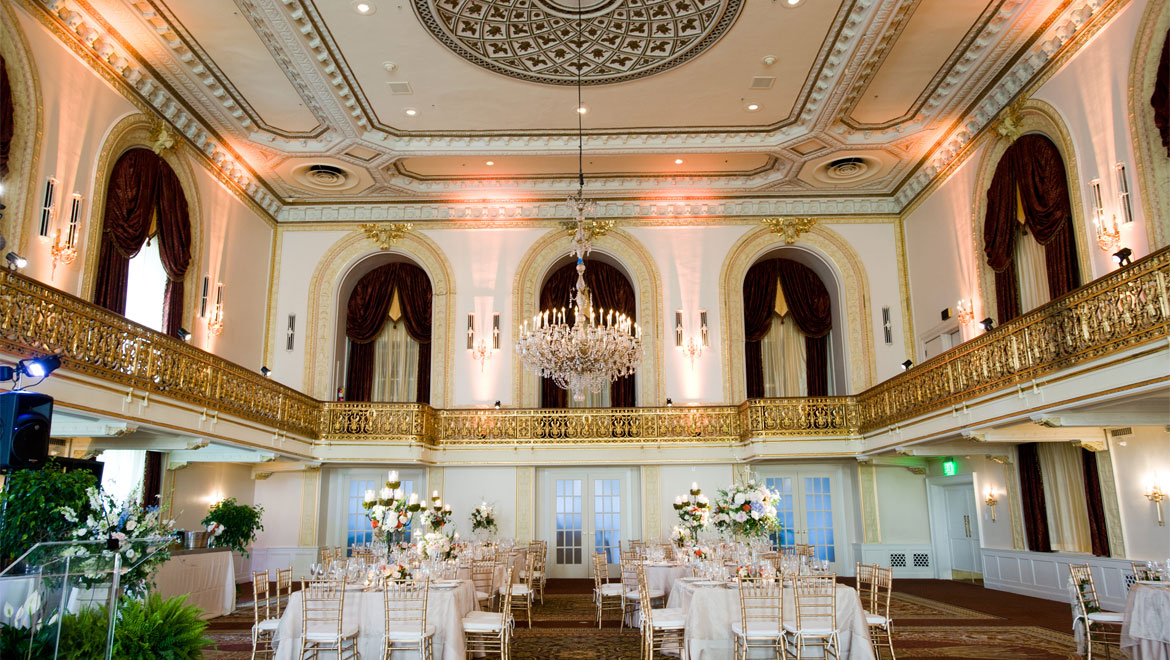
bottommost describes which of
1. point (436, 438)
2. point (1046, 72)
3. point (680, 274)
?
point (436, 438)

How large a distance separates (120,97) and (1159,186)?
13.9m

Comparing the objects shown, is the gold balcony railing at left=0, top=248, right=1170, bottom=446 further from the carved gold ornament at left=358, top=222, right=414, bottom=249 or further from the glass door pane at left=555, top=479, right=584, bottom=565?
the carved gold ornament at left=358, top=222, right=414, bottom=249

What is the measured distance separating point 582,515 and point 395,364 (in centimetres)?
585

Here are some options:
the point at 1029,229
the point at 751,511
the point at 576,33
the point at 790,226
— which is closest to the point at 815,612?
the point at 751,511

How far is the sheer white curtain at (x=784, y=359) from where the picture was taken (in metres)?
18.2

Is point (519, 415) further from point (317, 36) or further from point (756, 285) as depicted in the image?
point (317, 36)

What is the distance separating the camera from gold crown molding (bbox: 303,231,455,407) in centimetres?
1658

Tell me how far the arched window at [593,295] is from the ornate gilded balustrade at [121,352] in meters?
6.44

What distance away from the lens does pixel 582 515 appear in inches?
639

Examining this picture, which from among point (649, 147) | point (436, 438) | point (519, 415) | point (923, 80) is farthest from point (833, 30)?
point (436, 438)

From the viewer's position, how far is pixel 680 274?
55.9 feet

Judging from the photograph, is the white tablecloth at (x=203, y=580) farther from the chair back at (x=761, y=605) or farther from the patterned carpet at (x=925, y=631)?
the chair back at (x=761, y=605)

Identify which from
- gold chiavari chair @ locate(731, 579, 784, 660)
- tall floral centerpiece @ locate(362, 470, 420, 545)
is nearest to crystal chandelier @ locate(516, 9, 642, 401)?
tall floral centerpiece @ locate(362, 470, 420, 545)

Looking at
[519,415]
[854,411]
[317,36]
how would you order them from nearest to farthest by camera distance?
1. [317,36]
2. [854,411]
3. [519,415]
